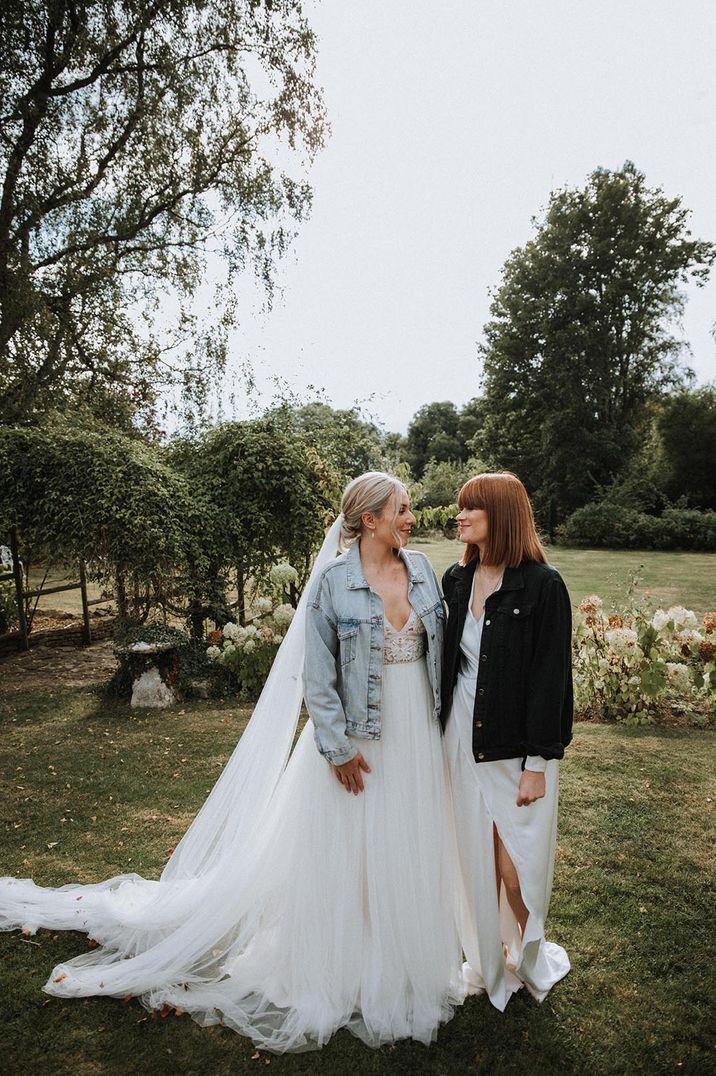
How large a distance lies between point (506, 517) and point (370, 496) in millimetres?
565

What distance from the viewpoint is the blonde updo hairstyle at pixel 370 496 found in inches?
118

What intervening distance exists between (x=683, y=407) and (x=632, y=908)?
2711 cm

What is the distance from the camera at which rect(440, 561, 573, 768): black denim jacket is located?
9.25 ft

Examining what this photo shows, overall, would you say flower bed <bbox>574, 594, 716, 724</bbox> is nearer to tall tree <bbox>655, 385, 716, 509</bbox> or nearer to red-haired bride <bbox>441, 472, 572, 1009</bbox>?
red-haired bride <bbox>441, 472, 572, 1009</bbox>

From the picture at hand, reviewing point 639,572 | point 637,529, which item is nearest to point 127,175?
point 639,572

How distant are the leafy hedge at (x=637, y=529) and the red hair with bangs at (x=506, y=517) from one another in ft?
70.4

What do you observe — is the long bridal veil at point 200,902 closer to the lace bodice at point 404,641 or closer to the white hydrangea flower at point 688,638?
the lace bodice at point 404,641

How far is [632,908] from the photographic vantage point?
12.0 feet

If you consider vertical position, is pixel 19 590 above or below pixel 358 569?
below

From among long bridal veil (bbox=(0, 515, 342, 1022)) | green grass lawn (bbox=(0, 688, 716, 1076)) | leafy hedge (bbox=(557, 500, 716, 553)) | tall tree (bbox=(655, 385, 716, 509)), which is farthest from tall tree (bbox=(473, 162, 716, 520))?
long bridal veil (bbox=(0, 515, 342, 1022))

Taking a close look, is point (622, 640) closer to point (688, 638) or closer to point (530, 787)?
point (688, 638)

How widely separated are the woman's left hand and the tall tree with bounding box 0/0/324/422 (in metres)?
11.5

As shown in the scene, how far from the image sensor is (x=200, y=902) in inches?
127

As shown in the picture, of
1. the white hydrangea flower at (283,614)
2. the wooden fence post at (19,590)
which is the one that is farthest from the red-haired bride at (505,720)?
the wooden fence post at (19,590)
